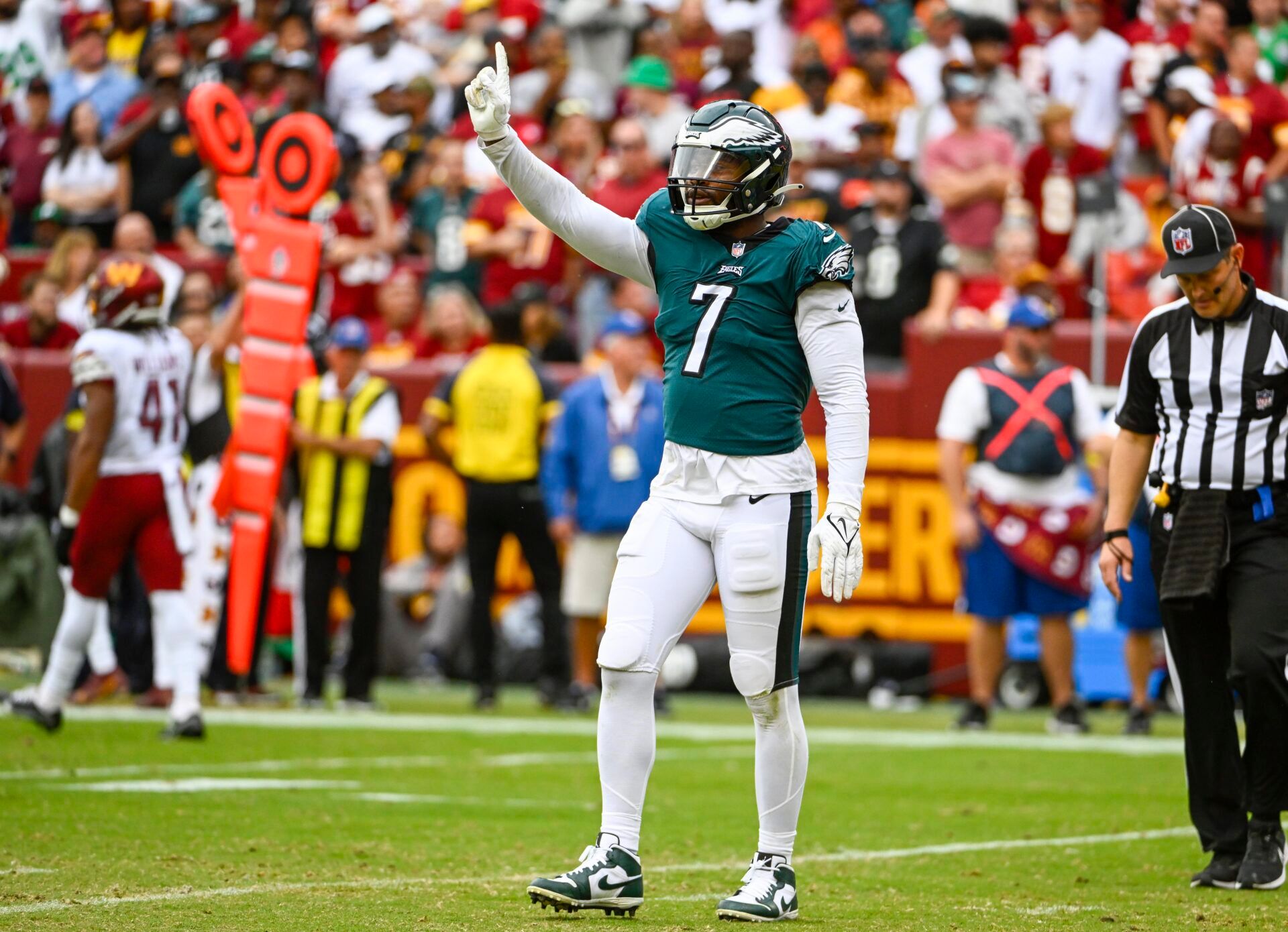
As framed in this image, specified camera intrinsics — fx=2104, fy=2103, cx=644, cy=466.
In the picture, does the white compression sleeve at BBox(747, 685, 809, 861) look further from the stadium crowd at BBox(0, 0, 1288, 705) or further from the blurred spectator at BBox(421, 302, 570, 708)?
the blurred spectator at BBox(421, 302, 570, 708)

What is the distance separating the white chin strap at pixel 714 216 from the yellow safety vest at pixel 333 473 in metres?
7.28

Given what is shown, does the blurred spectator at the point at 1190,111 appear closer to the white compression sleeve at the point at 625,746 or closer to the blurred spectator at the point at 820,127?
the blurred spectator at the point at 820,127

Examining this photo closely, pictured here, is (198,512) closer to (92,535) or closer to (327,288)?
(92,535)

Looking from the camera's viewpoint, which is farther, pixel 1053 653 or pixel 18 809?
pixel 1053 653

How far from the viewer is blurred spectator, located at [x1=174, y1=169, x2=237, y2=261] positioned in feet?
56.6

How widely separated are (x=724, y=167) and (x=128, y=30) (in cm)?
1571

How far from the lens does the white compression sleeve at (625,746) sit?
5.55 meters

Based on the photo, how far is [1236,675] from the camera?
6238 mm

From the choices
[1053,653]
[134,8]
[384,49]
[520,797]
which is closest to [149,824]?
[520,797]

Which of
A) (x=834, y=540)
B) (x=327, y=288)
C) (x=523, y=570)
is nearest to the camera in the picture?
(x=834, y=540)

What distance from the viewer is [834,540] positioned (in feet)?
17.9

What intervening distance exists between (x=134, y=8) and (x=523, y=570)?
8.11m

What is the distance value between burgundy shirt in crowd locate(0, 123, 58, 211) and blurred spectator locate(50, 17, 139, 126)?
249mm

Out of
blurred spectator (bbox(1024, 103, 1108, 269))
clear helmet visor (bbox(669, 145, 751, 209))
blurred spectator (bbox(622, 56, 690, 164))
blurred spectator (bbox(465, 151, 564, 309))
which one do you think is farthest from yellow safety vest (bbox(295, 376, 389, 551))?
clear helmet visor (bbox(669, 145, 751, 209))
